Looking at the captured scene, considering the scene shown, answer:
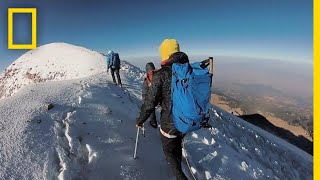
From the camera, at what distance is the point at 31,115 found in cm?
917

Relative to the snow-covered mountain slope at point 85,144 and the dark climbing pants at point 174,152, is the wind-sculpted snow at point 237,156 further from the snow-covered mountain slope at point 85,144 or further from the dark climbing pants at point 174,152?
the dark climbing pants at point 174,152

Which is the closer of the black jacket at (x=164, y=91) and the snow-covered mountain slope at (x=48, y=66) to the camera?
the black jacket at (x=164, y=91)

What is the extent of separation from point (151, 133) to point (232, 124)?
11.6 m

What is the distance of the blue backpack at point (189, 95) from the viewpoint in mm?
5574

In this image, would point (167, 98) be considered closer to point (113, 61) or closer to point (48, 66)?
point (113, 61)

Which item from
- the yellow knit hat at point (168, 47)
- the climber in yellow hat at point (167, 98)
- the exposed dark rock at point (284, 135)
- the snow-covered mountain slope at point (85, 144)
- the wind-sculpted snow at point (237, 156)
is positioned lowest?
the exposed dark rock at point (284, 135)

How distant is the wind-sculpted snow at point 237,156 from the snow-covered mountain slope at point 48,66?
21881mm

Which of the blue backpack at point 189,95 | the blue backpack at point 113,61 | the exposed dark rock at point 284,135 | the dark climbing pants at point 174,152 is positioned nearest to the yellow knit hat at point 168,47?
the blue backpack at point 189,95

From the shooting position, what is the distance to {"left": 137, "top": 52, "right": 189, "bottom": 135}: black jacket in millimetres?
5703

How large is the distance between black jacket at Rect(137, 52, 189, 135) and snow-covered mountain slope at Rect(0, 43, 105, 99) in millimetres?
29654

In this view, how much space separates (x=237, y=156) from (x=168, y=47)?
24.1ft

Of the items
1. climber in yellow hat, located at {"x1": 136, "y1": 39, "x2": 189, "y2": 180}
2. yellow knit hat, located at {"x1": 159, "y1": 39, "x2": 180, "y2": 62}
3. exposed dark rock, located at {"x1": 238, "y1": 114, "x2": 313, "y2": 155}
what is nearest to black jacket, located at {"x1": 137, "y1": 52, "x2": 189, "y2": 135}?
climber in yellow hat, located at {"x1": 136, "y1": 39, "x2": 189, "y2": 180}

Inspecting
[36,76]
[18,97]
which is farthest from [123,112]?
[36,76]

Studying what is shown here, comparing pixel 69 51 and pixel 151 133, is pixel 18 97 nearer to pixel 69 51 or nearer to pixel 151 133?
pixel 151 133
